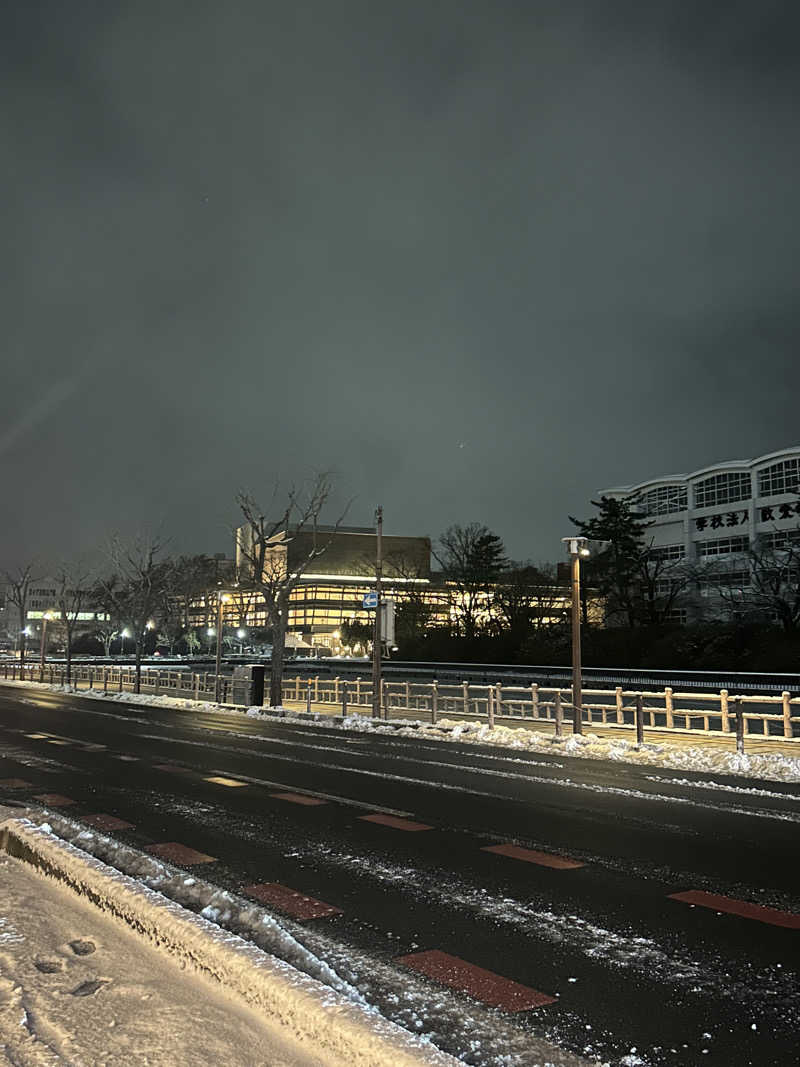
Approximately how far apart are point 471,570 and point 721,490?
1074 inches

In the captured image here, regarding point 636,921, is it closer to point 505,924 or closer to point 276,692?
point 505,924

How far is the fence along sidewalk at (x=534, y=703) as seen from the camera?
21.6 metres

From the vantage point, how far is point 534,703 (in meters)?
25.4

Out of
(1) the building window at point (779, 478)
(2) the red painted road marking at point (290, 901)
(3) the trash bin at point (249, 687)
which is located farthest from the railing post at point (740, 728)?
(1) the building window at point (779, 478)

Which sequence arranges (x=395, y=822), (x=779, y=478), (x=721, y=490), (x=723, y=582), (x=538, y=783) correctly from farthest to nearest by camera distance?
(x=721, y=490) < (x=779, y=478) < (x=723, y=582) < (x=538, y=783) < (x=395, y=822)

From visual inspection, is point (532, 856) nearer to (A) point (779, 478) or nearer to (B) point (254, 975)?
(B) point (254, 975)

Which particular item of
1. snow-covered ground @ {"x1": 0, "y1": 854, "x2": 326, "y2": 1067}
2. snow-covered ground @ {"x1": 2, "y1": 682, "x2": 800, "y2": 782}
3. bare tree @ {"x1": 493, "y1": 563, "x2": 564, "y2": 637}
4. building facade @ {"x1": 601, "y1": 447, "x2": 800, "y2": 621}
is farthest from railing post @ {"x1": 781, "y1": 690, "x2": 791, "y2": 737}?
bare tree @ {"x1": 493, "y1": 563, "x2": 564, "y2": 637}

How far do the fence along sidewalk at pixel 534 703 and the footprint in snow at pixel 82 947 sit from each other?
50.1ft

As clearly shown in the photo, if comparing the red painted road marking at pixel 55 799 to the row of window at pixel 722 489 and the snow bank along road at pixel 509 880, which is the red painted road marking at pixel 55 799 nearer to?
the snow bank along road at pixel 509 880

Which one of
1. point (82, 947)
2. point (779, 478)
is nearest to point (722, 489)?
point (779, 478)

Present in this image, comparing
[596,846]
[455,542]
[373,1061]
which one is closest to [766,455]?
[455,542]

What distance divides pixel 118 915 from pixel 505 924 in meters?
2.73

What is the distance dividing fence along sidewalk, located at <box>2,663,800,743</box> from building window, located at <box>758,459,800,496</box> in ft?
143

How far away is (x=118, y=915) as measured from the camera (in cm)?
602
